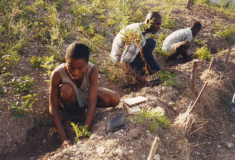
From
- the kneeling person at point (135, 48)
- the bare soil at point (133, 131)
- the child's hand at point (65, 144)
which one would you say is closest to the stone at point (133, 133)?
the bare soil at point (133, 131)

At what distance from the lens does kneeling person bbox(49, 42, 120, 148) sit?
192 cm

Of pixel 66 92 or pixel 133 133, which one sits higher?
pixel 66 92

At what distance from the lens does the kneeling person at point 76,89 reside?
6.29 feet

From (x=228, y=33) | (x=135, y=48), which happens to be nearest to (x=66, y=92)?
(x=135, y=48)

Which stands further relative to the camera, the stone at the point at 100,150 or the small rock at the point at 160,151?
the small rock at the point at 160,151

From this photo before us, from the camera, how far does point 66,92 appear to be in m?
2.19

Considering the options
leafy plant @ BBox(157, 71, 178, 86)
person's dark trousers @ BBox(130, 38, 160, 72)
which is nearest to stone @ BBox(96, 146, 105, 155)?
person's dark trousers @ BBox(130, 38, 160, 72)

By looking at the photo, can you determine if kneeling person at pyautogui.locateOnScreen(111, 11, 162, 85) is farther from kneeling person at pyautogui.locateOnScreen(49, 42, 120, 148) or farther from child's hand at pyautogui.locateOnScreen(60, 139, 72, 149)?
child's hand at pyautogui.locateOnScreen(60, 139, 72, 149)

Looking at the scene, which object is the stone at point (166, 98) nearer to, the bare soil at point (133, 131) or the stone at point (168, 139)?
the bare soil at point (133, 131)

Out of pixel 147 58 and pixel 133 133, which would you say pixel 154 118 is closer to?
pixel 133 133

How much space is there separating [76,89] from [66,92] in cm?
15

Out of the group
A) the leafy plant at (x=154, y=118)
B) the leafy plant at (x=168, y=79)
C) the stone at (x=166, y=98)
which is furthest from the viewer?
the leafy plant at (x=168, y=79)

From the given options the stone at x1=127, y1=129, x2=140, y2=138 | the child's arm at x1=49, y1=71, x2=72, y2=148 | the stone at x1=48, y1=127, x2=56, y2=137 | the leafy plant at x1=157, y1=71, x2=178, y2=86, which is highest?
the child's arm at x1=49, y1=71, x2=72, y2=148

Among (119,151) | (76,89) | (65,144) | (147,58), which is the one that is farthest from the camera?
(147,58)
